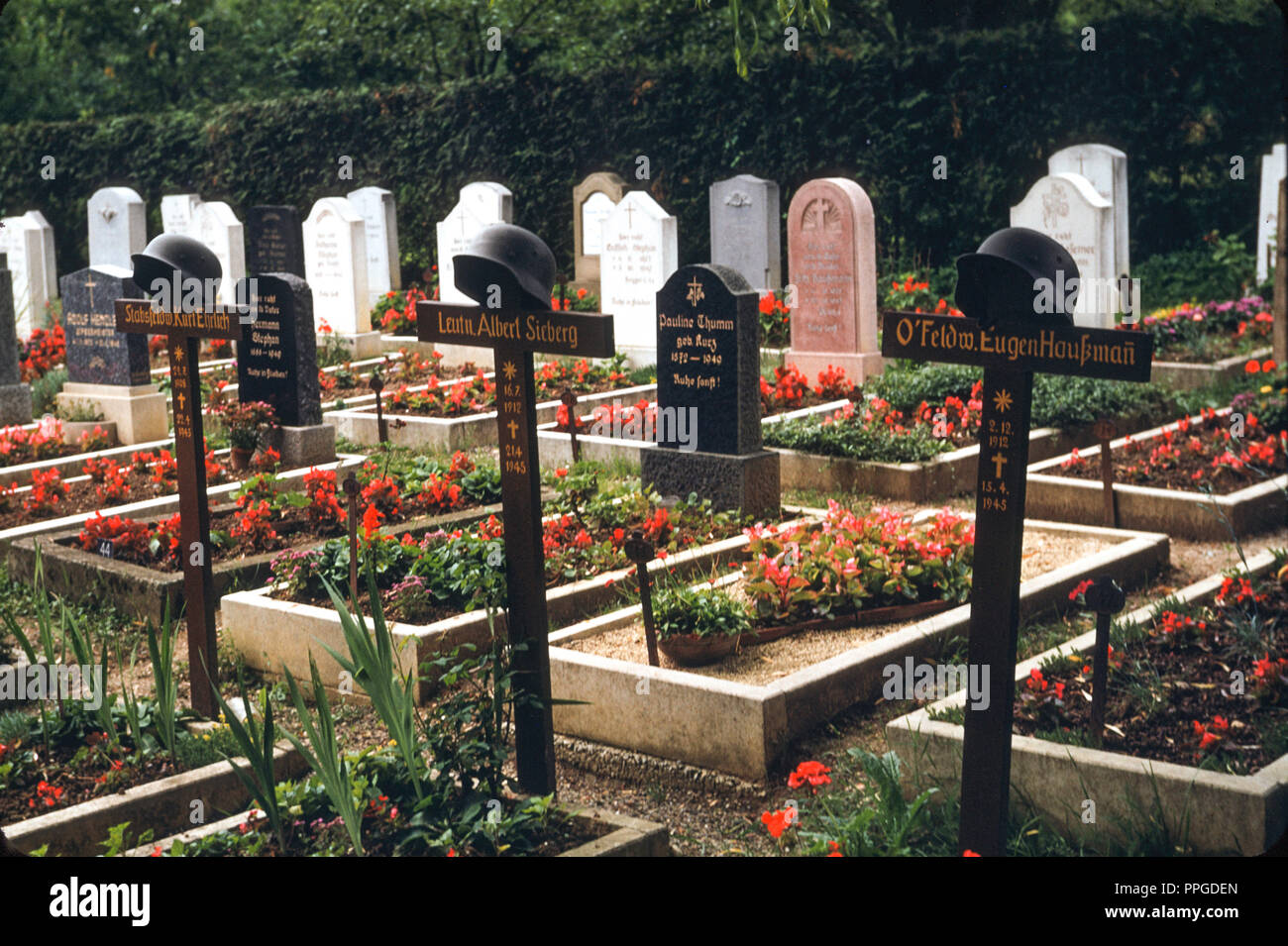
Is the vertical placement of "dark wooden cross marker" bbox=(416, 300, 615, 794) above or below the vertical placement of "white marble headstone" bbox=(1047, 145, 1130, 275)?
below

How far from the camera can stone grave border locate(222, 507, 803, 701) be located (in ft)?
18.7

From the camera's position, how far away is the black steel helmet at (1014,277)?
3543 mm

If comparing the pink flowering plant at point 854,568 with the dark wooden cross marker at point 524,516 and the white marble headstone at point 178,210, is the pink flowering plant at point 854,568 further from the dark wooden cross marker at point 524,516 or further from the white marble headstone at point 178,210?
the white marble headstone at point 178,210

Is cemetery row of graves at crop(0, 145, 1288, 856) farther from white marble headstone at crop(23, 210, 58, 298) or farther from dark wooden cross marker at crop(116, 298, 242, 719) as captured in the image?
white marble headstone at crop(23, 210, 58, 298)

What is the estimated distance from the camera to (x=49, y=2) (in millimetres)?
26047

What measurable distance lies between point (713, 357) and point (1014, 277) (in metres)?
4.30

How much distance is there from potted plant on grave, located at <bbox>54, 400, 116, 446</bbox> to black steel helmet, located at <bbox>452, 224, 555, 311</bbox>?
644 centimetres

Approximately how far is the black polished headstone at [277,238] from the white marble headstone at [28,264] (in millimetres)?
2710

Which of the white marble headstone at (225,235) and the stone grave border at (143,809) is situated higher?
the white marble headstone at (225,235)

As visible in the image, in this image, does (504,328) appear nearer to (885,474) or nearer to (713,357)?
(713,357)

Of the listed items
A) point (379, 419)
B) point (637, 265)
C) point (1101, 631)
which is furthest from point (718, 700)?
point (637, 265)


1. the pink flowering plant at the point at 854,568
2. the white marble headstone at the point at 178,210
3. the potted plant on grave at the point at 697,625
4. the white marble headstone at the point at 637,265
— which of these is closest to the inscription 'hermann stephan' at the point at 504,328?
the potted plant on grave at the point at 697,625

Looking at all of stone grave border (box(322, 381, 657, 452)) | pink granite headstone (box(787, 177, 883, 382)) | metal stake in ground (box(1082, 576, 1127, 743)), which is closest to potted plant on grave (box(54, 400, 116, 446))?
stone grave border (box(322, 381, 657, 452))

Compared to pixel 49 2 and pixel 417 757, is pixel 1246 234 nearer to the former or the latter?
pixel 417 757
